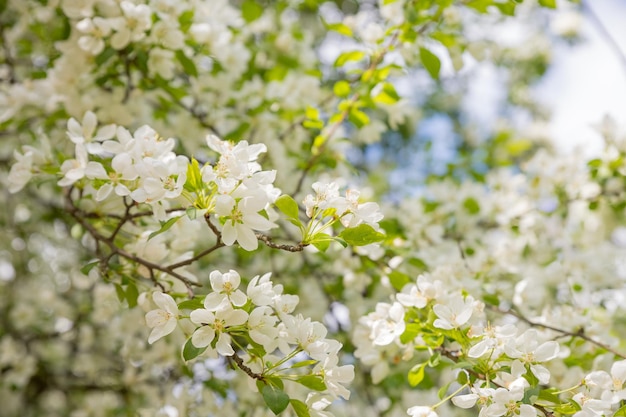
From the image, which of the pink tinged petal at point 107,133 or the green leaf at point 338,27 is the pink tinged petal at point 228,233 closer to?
the pink tinged petal at point 107,133

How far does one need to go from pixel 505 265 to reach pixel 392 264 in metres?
0.56

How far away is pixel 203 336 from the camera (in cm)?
100

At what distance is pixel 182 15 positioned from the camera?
1.66m

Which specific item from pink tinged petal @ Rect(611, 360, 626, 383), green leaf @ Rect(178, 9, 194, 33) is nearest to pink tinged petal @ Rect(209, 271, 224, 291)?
pink tinged petal @ Rect(611, 360, 626, 383)

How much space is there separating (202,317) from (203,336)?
0.04 m

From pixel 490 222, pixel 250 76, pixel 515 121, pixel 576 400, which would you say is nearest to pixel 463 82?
pixel 515 121

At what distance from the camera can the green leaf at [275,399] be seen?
95 cm

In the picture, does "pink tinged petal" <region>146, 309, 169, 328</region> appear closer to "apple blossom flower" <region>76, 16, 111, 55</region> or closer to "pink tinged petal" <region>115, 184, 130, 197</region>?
"pink tinged petal" <region>115, 184, 130, 197</region>

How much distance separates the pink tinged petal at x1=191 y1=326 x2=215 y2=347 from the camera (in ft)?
3.26

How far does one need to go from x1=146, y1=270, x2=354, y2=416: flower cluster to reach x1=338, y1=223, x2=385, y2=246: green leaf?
15cm

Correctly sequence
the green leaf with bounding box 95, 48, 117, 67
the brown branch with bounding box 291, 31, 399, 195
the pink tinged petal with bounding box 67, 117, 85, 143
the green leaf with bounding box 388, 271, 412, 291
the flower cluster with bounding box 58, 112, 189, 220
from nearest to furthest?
the flower cluster with bounding box 58, 112, 189, 220
the pink tinged petal with bounding box 67, 117, 85, 143
the green leaf with bounding box 388, 271, 412, 291
the green leaf with bounding box 95, 48, 117, 67
the brown branch with bounding box 291, 31, 399, 195

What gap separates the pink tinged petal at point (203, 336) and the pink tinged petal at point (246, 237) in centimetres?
15

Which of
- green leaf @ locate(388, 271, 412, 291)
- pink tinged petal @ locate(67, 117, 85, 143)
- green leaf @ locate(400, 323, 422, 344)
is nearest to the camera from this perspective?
green leaf @ locate(400, 323, 422, 344)

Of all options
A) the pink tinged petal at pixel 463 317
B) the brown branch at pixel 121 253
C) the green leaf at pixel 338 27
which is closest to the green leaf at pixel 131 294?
the brown branch at pixel 121 253
